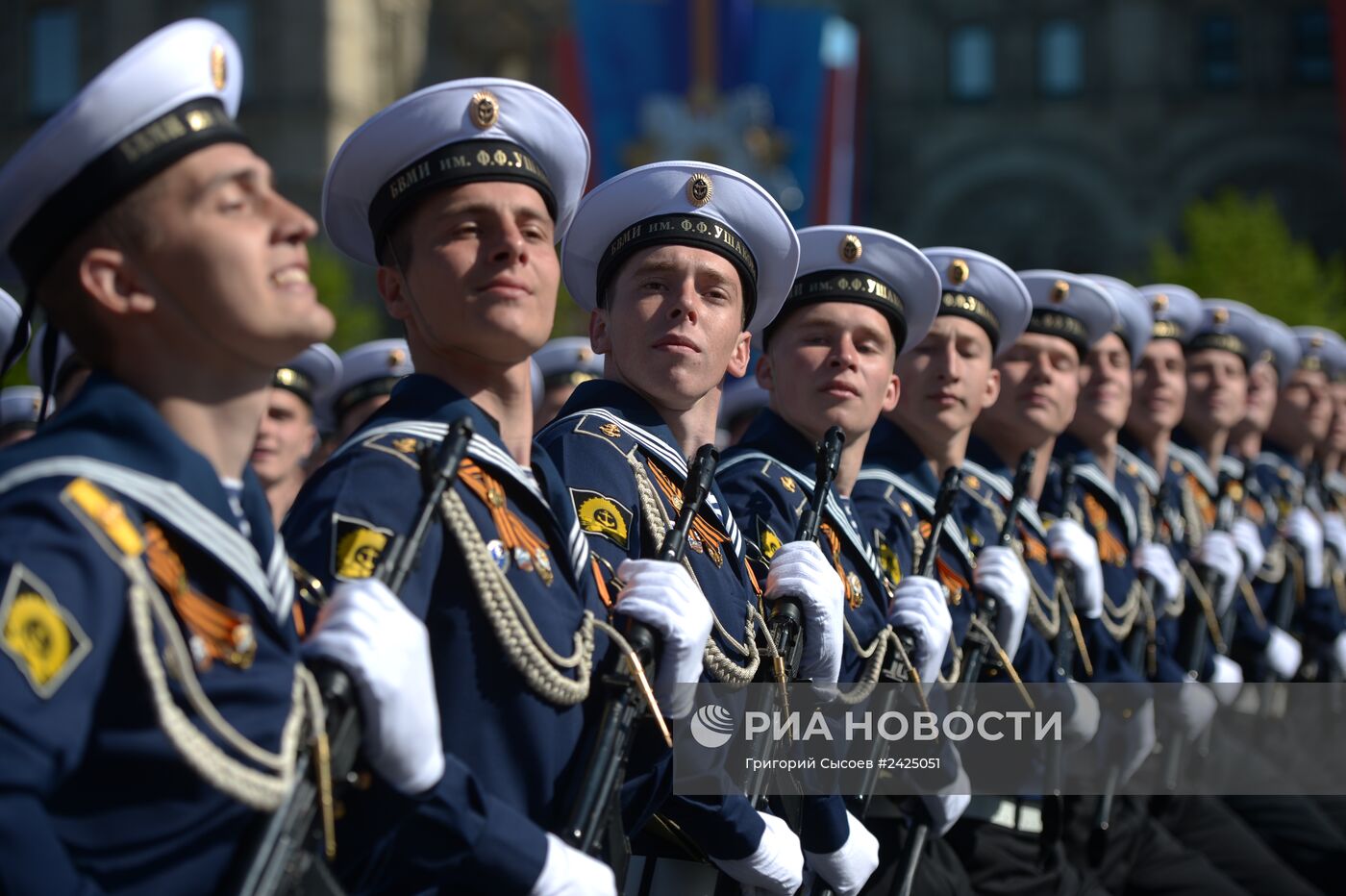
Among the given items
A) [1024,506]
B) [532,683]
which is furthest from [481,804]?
[1024,506]

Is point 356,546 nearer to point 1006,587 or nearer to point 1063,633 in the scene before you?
point 1006,587

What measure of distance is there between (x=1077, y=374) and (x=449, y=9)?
33.1 meters

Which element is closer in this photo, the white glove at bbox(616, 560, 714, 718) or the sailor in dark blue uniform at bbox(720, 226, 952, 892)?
the white glove at bbox(616, 560, 714, 718)

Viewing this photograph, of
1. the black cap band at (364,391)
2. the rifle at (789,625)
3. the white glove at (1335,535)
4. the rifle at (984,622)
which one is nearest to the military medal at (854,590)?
the rifle at (789,625)

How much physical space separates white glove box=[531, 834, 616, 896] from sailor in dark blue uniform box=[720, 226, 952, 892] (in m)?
1.48

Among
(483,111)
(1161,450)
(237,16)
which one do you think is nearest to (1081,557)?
(1161,450)

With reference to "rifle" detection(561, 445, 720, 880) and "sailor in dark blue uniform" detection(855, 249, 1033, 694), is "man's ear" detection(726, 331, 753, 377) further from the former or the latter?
"rifle" detection(561, 445, 720, 880)

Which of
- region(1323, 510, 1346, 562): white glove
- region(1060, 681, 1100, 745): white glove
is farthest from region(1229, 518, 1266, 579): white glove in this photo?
region(1060, 681, 1100, 745): white glove

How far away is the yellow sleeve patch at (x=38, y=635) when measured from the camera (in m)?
2.19

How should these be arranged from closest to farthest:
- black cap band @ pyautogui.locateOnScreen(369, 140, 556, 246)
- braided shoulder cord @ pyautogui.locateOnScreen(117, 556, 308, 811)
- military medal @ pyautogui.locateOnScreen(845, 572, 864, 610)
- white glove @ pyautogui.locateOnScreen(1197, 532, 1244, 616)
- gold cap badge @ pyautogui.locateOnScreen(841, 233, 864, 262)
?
1. braided shoulder cord @ pyautogui.locateOnScreen(117, 556, 308, 811)
2. black cap band @ pyautogui.locateOnScreen(369, 140, 556, 246)
3. military medal @ pyautogui.locateOnScreen(845, 572, 864, 610)
4. gold cap badge @ pyautogui.locateOnScreen(841, 233, 864, 262)
5. white glove @ pyautogui.locateOnScreen(1197, 532, 1244, 616)

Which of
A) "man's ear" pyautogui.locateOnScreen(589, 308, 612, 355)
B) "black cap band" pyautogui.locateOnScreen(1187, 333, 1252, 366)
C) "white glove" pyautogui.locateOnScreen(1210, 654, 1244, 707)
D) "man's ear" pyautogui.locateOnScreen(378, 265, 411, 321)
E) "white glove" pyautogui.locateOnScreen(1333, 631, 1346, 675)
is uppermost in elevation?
"black cap band" pyautogui.locateOnScreen(1187, 333, 1252, 366)

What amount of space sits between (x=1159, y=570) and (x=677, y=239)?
329 centimetres

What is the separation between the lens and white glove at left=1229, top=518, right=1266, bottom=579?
795 centimetres

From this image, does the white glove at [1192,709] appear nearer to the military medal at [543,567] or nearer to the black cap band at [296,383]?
the black cap band at [296,383]
